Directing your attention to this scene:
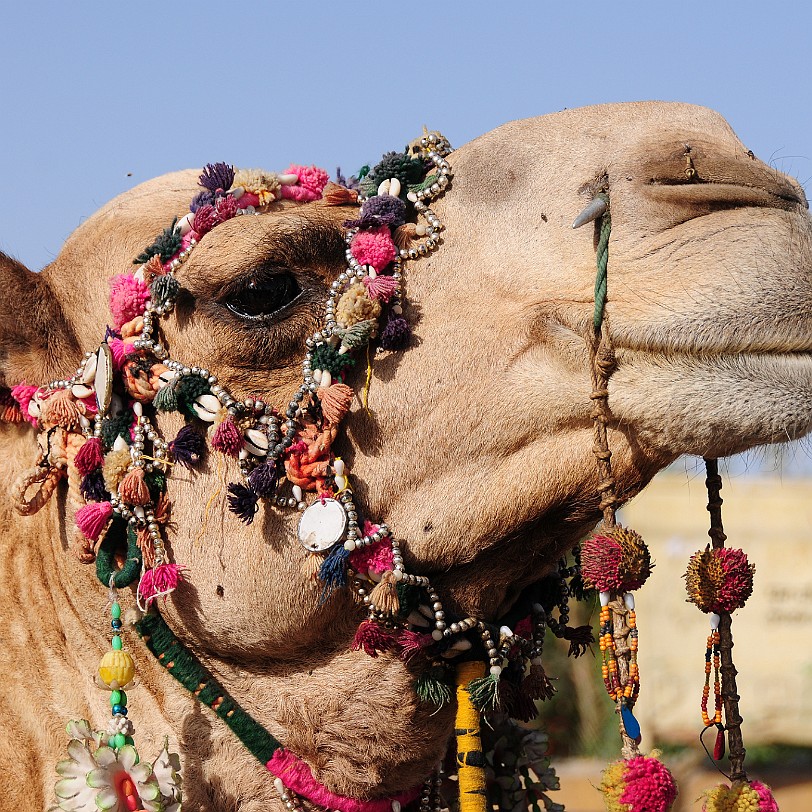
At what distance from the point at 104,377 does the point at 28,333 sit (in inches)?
15.7

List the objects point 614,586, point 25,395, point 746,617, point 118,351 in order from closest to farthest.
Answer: point 614,586, point 118,351, point 25,395, point 746,617

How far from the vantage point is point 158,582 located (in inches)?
114

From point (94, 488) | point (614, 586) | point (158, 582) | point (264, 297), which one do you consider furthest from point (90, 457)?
point (614, 586)

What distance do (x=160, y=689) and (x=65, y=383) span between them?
2.83 feet

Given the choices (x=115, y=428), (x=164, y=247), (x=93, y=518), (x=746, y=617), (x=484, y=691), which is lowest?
(x=746, y=617)

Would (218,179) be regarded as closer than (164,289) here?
No

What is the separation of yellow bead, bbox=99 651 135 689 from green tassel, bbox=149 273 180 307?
A: 35.4 inches

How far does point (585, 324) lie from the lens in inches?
104

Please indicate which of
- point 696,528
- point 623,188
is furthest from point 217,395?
point 696,528

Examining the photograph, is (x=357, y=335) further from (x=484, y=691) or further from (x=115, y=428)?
(x=484, y=691)

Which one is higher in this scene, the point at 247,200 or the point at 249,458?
the point at 247,200

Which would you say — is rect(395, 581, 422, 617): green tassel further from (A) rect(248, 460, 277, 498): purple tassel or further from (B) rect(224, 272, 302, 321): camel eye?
(B) rect(224, 272, 302, 321): camel eye

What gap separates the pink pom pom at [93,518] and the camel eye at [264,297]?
60 cm

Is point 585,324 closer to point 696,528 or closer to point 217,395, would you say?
point 217,395
